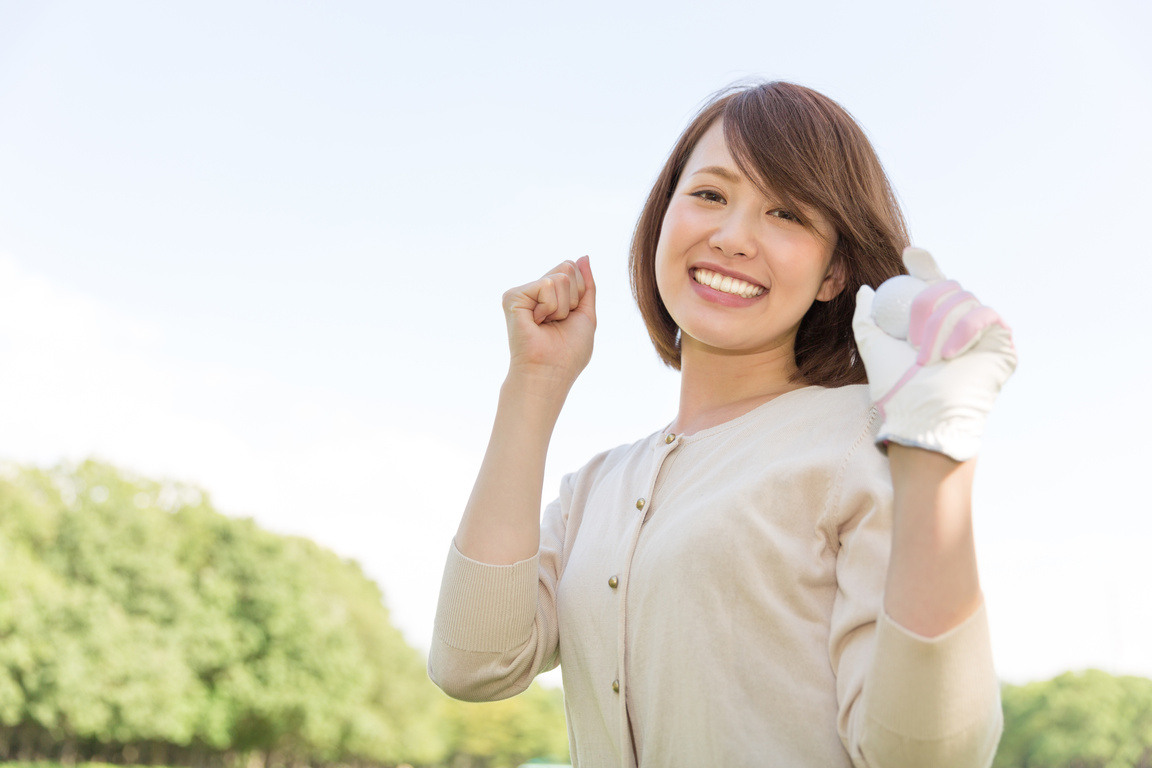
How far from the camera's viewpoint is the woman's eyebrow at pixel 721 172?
281 cm

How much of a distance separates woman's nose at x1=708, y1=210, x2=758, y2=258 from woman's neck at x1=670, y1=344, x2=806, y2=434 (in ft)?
1.40

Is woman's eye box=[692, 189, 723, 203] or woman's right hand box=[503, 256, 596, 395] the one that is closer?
woman's eye box=[692, 189, 723, 203]

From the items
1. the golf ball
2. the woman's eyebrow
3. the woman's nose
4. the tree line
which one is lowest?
the tree line

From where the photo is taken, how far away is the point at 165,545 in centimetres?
4059

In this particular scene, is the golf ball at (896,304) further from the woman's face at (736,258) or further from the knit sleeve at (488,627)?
the knit sleeve at (488,627)

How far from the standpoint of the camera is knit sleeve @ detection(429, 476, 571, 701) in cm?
281

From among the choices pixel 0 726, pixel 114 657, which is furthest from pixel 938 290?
pixel 0 726

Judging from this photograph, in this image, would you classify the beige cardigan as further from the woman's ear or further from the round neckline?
the woman's ear

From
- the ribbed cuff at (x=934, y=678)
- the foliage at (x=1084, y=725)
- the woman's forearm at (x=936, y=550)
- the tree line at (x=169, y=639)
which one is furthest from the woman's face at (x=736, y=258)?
the foliage at (x=1084, y=725)

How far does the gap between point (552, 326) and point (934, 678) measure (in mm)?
1623

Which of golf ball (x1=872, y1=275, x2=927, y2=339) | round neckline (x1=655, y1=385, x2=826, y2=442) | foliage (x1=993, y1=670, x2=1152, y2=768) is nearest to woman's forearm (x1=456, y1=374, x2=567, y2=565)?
round neckline (x1=655, y1=385, x2=826, y2=442)

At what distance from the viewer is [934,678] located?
1.87 m

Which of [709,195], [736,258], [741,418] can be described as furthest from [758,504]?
[709,195]

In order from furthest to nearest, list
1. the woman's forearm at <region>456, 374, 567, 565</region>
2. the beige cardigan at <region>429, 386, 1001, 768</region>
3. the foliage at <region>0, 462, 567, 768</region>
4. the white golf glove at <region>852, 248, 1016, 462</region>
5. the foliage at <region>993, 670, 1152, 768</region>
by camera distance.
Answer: the foliage at <region>993, 670, 1152, 768</region>
the foliage at <region>0, 462, 567, 768</region>
the woman's forearm at <region>456, 374, 567, 565</region>
the beige cardigan at <region>429, 386, 1001, 768</region>
the white golf glove at <region>852, 248, 1016, 462</region>
